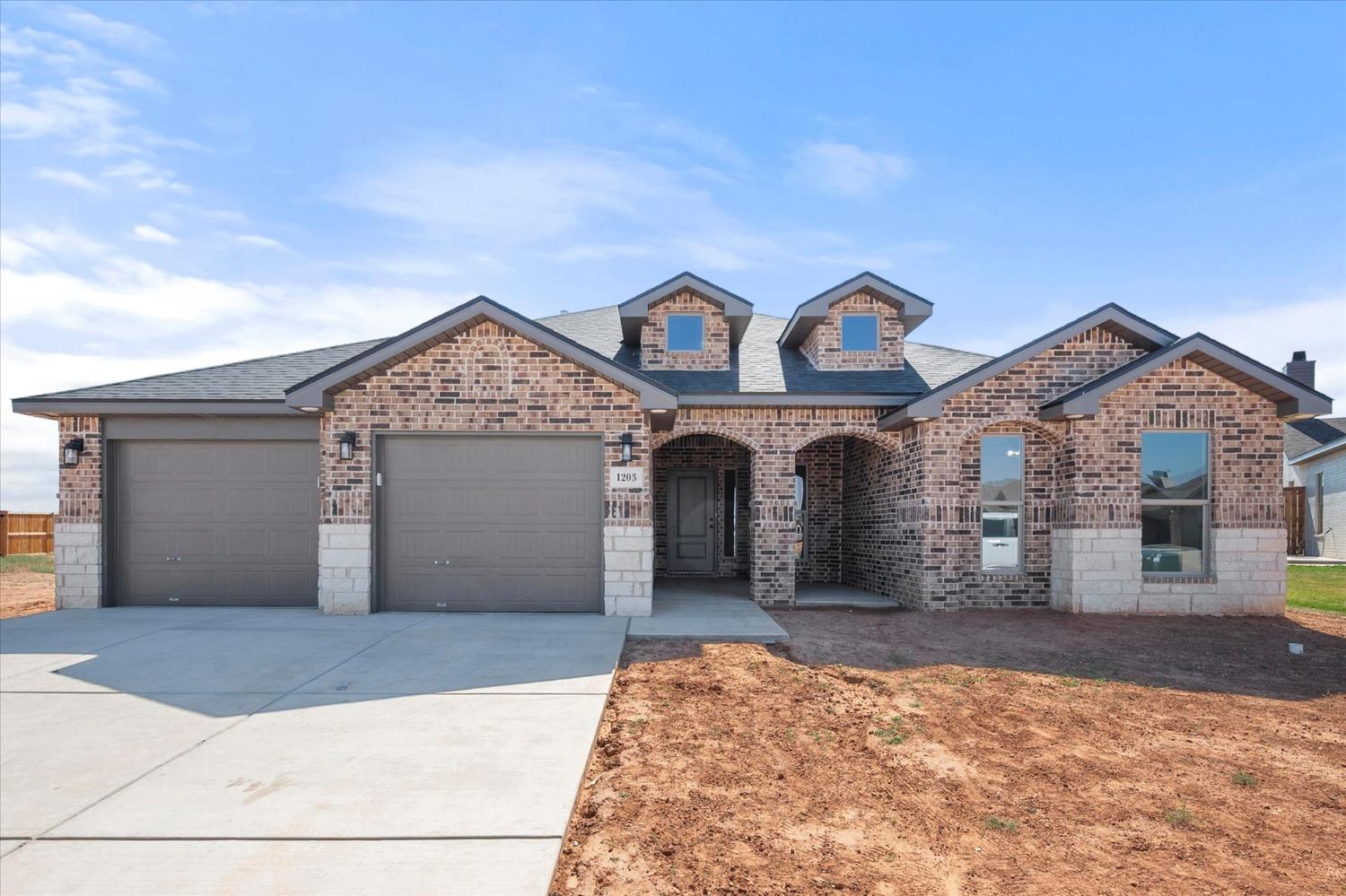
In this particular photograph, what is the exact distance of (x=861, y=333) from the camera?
13.8 meters

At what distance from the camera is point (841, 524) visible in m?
15.3

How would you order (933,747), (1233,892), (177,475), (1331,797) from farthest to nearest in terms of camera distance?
(177,475) → (933,747) → (1331,797) → (1233,892)

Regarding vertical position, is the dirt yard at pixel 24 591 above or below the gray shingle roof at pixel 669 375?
below

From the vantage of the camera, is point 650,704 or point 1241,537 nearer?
point 650,704

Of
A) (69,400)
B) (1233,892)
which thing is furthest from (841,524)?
(69,400)

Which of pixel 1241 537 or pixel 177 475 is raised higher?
pixel 177 475

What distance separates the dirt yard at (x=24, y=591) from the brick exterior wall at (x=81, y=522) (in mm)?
573

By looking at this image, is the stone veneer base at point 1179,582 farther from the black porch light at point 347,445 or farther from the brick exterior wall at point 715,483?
the black porch light at point 347,445

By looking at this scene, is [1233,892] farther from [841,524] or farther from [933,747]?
[841,524]

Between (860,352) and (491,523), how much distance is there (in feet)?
25.2

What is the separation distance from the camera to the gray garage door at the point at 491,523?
401 inches

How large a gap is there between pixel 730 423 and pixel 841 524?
4693 mm

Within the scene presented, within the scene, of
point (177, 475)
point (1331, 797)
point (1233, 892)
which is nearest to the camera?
point (1233, 892)

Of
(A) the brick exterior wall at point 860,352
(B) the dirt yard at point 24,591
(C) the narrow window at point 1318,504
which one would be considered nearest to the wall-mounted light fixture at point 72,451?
(B) the dirt yard at point 24,591
